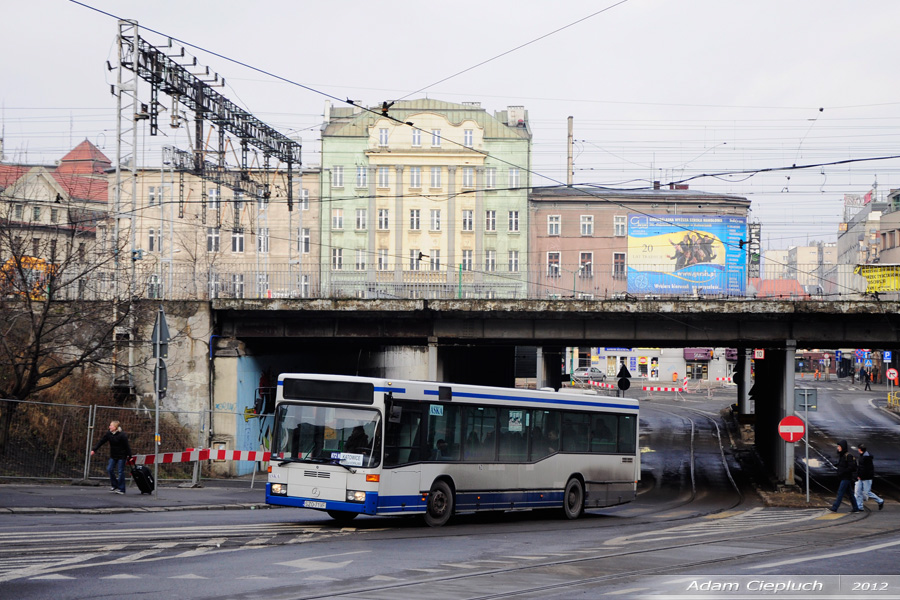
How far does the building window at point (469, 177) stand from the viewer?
7062cm

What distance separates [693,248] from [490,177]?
15.3 meters

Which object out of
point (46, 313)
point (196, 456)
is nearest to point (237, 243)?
point (46, 313)

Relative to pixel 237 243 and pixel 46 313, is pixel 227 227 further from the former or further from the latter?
pixel 46 313

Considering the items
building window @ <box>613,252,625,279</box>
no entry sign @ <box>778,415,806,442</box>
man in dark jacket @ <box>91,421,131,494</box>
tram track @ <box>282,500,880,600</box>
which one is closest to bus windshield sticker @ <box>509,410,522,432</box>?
tram track @ <box>282,500,880,600</box>

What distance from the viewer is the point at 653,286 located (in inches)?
2362

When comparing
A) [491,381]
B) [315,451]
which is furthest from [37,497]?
[491,381]

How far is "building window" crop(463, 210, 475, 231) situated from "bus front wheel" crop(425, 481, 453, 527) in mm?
55237

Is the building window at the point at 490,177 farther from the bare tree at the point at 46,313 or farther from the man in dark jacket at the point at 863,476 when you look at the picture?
the man in dark jacket at the point at 863,476

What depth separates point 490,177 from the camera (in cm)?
7106

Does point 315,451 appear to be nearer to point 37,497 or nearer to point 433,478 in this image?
point 433,478

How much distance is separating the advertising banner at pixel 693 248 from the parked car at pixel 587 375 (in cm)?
2137

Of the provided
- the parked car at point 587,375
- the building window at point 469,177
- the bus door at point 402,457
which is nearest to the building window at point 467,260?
the building window at point 469,177

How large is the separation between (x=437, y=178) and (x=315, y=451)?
55330mm

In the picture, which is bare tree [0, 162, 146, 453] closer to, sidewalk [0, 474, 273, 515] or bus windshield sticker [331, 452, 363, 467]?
sidewalk [0, 474, 273, 515]
